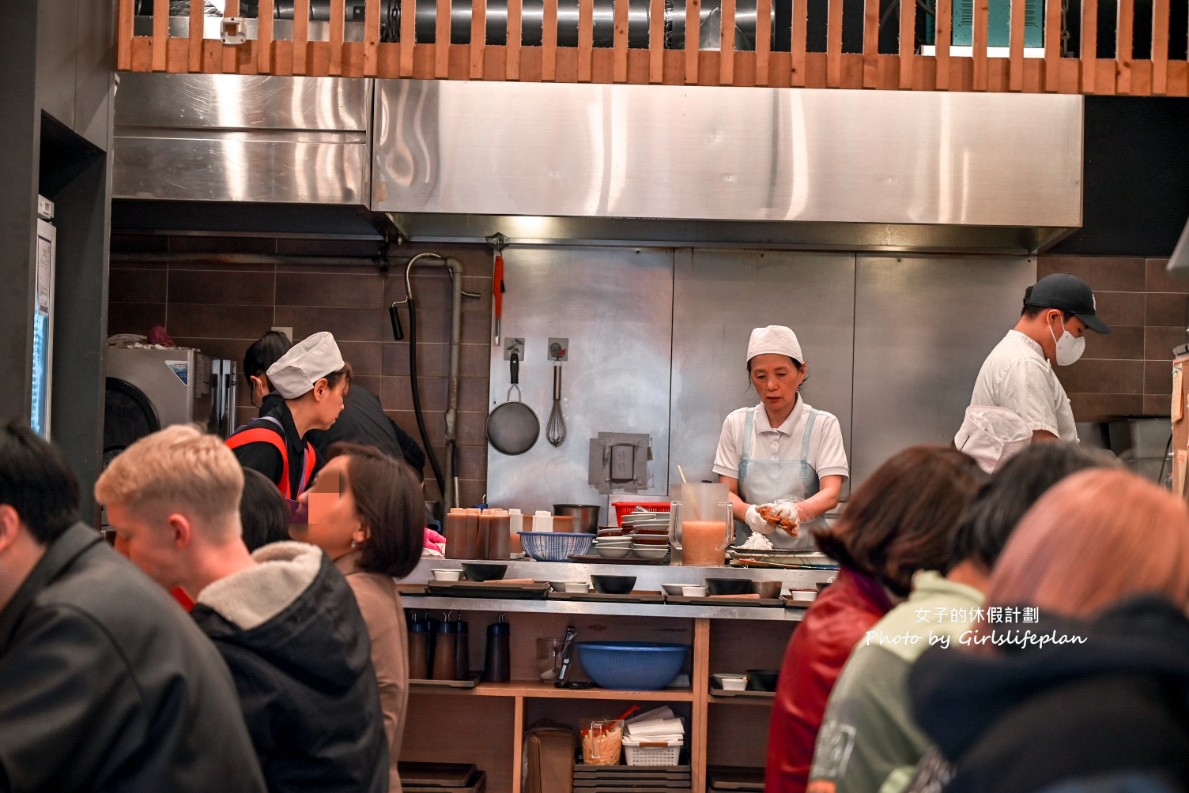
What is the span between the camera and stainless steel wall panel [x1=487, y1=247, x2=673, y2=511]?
5.76 metres

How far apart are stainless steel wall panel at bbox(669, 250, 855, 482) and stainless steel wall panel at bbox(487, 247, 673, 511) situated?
0.09 meters

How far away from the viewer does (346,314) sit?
5.87m

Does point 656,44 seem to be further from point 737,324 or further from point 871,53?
point 737,324

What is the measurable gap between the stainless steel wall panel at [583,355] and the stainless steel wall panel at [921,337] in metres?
0.91

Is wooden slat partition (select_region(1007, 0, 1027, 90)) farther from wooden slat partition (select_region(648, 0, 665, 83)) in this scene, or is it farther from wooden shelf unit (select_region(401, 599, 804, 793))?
wooden shelf unit (select_region(401, 599, 804, 793))

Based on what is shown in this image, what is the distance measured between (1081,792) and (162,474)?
1403mm

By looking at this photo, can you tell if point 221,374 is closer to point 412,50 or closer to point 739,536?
point 739,536

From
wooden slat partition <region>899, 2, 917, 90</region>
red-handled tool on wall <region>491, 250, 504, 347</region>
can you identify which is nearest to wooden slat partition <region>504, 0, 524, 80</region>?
wooden slat partition <region>899, 2, 917, 90</region>

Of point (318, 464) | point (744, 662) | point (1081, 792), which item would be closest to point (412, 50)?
point (318, 464)

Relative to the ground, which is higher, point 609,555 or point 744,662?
point 609,555

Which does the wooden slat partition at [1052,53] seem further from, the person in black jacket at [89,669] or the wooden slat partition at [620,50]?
the person in black jacket at [89,669]

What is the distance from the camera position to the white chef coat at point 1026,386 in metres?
4.57

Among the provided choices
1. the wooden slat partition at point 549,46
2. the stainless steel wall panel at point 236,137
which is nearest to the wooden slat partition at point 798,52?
the wooden slat partition at point 549,46

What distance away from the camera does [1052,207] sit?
5105 millimetres
